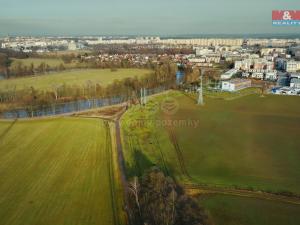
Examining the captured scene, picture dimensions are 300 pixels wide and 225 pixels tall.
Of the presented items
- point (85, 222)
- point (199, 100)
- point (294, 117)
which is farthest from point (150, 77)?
point (85, 222)

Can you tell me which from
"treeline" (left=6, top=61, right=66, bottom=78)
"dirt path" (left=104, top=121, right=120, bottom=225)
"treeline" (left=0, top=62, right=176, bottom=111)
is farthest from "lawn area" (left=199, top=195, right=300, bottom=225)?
"treeline" (left=6, top=61, right=66, bottom=78)

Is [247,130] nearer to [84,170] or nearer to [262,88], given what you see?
[84,170]

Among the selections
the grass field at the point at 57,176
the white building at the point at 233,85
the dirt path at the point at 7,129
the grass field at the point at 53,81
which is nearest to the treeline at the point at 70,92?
the grass field at the point at 53,81

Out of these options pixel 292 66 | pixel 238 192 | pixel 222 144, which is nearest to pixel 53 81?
pixel 222 144

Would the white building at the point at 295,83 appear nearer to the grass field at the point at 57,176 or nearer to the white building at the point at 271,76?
the white building at the point at 271,76

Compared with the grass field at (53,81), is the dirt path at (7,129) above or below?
below

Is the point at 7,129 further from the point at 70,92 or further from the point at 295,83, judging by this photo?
the point at 295,83
